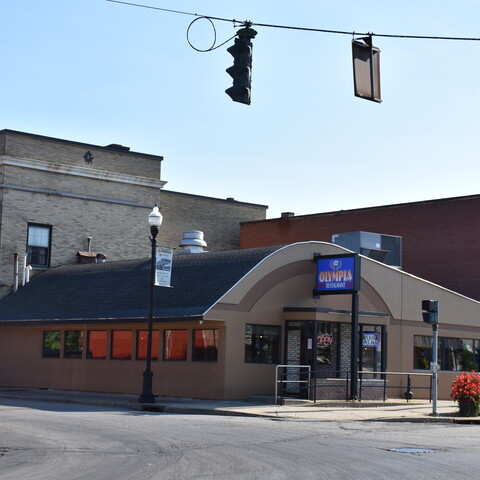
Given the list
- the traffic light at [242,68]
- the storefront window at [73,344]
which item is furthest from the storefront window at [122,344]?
the traffic light at [242,68]

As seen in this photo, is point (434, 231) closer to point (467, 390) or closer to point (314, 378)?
point (314, 378)

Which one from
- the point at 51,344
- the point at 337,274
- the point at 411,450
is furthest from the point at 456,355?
the point at 411,450

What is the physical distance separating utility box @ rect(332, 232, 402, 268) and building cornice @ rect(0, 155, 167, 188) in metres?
9.78

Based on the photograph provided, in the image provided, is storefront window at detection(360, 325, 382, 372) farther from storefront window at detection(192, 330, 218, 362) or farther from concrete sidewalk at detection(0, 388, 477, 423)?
storefront window at detection(192, 330, 218, 362)

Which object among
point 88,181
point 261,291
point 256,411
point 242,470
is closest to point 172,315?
point 261,291

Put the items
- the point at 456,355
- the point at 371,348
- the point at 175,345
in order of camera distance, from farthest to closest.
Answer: the point at 456,355 → the point at 371,348 → the point at 175,345

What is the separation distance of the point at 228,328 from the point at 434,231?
1940 cm

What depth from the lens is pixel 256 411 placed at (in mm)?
24484

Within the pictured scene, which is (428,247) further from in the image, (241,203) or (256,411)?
(256,411)

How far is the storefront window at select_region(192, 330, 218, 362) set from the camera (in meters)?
29.3

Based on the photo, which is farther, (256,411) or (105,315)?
(105,315)

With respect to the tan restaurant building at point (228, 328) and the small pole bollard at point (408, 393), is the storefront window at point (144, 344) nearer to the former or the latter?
the tan restaurant building at point (228, 328)

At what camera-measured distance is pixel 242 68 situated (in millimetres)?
14500

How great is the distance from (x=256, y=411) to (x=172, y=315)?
609 cm
